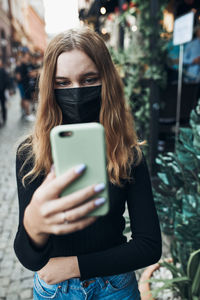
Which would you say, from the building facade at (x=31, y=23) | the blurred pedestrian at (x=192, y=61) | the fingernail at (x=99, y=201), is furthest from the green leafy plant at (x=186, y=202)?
the building facade at (x=31, y=23)

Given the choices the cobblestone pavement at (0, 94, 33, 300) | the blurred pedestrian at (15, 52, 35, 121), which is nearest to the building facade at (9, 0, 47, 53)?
the blurred pedestrian at (15, 52, 35, 121)

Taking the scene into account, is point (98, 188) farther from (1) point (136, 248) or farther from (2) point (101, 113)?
(2) point (101, 113)

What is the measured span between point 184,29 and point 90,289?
2.98 m

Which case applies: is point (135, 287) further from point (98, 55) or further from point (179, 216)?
point (98, 55)

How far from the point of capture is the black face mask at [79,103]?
1.06m

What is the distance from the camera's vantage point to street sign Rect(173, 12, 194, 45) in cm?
296

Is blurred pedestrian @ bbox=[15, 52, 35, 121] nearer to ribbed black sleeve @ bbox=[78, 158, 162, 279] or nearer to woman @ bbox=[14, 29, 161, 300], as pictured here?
woman @ bbox=[14, 29, 161, 300]

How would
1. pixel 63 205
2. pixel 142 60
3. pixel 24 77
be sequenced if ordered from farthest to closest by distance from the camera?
pixel 24 77, pixel 142 60, pixel 63 205

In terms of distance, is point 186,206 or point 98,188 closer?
point 98,188

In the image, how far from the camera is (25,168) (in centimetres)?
107

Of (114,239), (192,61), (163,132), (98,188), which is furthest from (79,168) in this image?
(192,61)

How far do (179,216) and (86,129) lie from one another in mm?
1403

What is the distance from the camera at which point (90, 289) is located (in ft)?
3.43

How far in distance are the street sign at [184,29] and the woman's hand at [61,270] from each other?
287 cm
